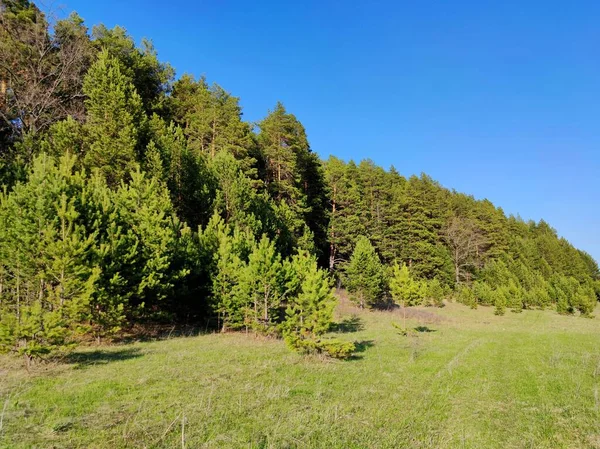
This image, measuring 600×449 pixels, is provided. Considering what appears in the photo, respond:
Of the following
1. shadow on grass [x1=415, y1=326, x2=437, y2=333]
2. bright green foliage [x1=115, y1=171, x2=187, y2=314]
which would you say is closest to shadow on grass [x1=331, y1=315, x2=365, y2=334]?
shadow on grass [x1=415, y1=326, x2=437, y2=333]

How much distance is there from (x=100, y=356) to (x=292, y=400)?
363 inches

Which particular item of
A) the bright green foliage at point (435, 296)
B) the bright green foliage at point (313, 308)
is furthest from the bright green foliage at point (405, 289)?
the bright green foliage at point (435, 296)

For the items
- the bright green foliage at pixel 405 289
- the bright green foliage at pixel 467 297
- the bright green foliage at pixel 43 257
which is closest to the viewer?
the bright green foliage at pixel 43 257

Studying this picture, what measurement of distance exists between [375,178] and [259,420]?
54818 mm

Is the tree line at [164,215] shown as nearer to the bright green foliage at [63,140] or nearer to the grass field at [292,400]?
Answer: the bright green foliage at [63,140]

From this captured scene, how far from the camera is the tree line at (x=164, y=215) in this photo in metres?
12.2

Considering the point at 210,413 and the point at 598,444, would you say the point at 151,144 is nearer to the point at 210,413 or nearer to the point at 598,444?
the point at 210,413

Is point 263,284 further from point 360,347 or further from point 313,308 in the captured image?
point 360,347

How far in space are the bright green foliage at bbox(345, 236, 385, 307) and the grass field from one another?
1913 cm

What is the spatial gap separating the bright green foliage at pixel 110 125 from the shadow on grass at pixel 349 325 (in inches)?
772

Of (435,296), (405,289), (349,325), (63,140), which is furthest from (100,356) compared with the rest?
(435,296)

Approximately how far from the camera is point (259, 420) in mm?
6785

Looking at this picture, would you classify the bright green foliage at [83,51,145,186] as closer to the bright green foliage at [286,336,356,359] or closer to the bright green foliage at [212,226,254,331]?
the bright green foliage at [212,226,254,331]

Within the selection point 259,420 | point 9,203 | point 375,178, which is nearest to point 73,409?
point 259,420
